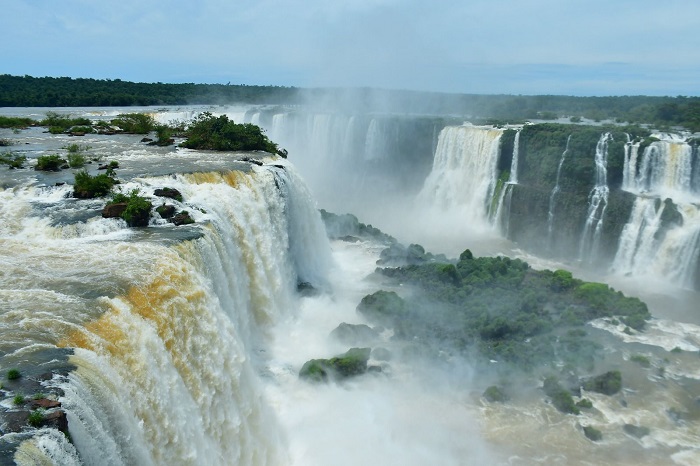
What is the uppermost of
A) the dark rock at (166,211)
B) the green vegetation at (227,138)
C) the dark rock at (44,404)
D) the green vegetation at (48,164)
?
the green vegetation at (227,138)

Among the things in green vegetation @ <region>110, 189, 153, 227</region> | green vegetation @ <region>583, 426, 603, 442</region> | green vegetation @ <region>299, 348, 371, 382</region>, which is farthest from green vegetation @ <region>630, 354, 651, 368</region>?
green vegetation @ <region>110, 189, 153, 227</region>

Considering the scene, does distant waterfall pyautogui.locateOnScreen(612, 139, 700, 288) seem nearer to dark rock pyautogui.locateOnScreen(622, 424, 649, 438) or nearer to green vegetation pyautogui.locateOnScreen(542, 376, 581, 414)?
green vegetation pyautogui.locateOnScreen(542, 376, 581, 414)

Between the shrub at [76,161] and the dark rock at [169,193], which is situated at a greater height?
the shrub at [76,161]

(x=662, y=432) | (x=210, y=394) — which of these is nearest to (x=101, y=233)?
(x=210, y=394)

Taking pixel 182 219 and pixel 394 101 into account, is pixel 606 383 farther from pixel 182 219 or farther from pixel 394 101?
pixel 394 101

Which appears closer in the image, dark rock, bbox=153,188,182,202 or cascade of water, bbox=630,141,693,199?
dark rock, bbox=153,188,182,202

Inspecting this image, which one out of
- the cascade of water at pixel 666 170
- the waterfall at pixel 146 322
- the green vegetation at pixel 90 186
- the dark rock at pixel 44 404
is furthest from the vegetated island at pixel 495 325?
the dark rock at pixel 44 404

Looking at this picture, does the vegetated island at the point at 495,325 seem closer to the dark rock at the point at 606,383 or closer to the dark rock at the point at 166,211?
the dark rock at the point at 606,383
